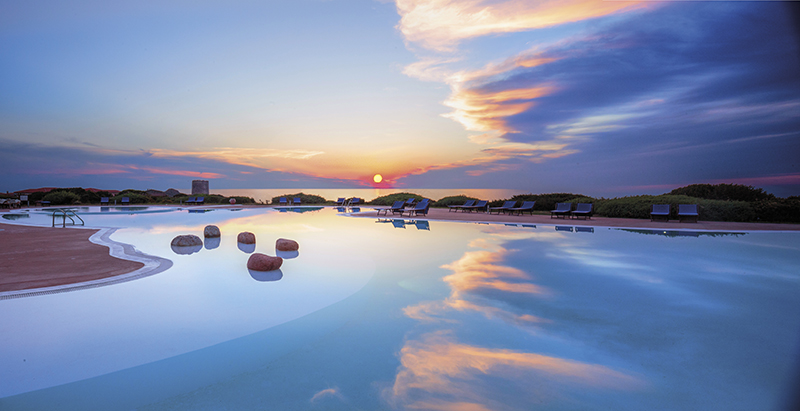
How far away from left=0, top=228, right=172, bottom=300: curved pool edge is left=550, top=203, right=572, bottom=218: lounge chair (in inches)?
601

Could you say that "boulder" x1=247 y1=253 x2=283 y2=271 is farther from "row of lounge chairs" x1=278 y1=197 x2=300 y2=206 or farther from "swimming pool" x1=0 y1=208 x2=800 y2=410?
"row of lounge chairs" x1=278 y1=197 x2=300 y2=206

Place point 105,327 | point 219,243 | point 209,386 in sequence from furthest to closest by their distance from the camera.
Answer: point 219,243
point 105,327
point 209,386

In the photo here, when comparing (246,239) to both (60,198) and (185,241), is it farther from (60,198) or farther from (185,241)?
(60,198)

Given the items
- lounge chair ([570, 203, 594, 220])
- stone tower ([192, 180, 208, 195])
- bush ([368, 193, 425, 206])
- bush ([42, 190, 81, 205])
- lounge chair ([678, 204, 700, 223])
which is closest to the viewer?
lounge chair ([678, 204, 700, 223])

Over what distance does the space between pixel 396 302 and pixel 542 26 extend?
38.0 feet

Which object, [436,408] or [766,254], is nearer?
[436,408]

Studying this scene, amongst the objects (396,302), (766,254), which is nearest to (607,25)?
(766,254)

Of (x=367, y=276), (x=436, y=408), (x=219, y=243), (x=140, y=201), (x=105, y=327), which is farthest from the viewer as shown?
(x=140, y=201)

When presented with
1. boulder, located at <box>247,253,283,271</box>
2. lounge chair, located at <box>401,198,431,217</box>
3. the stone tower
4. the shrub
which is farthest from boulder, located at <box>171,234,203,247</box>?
the stone tower

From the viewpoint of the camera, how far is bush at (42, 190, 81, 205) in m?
25.3

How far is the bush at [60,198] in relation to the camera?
25.3 metres

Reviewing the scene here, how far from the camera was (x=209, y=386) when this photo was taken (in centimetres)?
243

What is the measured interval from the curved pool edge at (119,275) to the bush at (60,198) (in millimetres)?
25645

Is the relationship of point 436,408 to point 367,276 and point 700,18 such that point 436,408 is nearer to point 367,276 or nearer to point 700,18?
point 367,276
